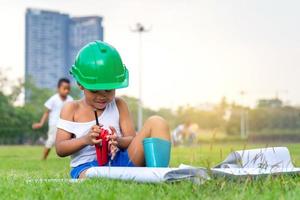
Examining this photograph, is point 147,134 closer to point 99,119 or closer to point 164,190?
point 99,119

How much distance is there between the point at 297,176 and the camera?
351 centimetres

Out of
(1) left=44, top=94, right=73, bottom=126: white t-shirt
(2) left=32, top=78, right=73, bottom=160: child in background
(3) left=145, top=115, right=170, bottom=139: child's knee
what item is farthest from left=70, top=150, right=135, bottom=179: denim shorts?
(1) left=44, top=94, right=73, bottom=126: white t-shirt

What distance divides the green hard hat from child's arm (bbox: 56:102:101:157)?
0.75 ft

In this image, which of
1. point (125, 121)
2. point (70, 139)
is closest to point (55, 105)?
point (125, 121)

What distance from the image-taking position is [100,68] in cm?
381

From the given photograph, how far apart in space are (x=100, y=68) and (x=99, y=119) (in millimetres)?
376

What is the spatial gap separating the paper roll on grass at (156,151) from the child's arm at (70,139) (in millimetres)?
268

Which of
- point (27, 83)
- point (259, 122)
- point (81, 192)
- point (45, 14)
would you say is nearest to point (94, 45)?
point (81, 192)

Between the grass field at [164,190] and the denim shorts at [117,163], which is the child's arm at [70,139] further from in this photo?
the grass field at [164,190]

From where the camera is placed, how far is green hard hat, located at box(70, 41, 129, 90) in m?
3.80

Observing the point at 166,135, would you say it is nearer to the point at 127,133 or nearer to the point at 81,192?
the point at 127,133

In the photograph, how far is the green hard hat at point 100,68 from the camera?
3.80 metres

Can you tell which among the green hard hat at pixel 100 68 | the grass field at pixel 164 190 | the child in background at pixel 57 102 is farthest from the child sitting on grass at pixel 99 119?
the child in background at pixel 57 102

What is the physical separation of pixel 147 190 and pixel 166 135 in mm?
846
